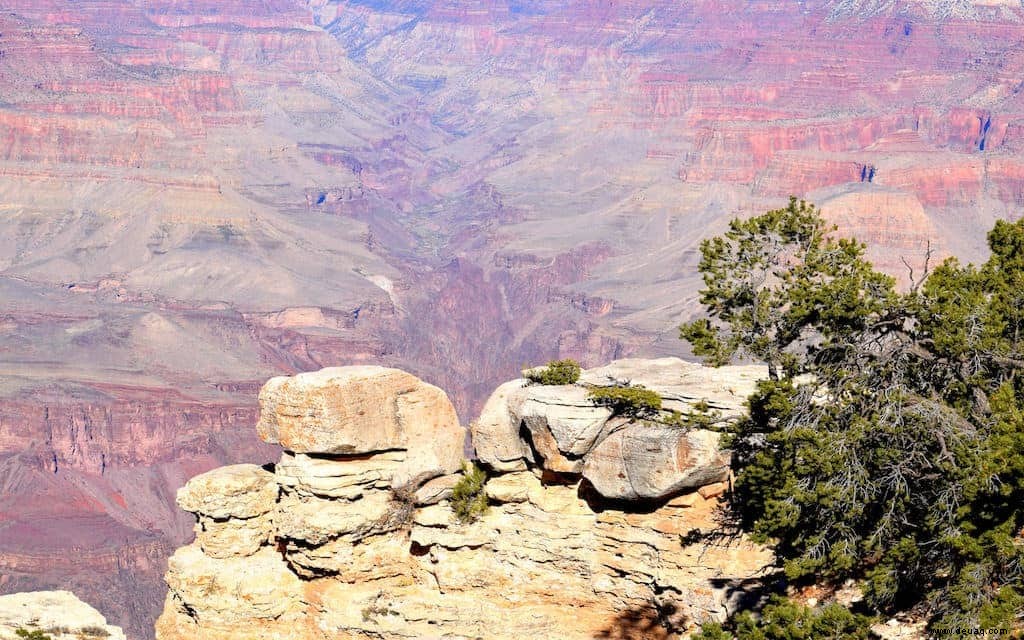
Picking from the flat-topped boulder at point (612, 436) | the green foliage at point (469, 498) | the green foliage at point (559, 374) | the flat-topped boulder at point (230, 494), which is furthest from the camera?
the green foliage at point (559, 374)

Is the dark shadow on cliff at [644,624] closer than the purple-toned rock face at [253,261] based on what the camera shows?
Yes

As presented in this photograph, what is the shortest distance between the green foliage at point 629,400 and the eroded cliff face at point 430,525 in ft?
0.66

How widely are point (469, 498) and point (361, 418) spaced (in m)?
2.57

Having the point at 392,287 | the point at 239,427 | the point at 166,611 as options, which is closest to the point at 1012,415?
the point at 166,611

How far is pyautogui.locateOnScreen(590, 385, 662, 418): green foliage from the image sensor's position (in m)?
21.4

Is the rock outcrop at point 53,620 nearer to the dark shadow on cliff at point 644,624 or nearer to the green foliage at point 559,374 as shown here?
the dark shadow on cliff at point 644,624

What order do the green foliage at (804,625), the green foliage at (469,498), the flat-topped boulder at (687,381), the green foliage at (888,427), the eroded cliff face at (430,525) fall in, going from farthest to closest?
1. the green foliage at (469,498)
2. the flat-topped boulder at (687,381)
3. the eroded cliff face at (430,525)
4. the green foliage at (804,625)
5. the green foliage at (888,427)

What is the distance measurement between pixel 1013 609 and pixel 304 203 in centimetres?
18148

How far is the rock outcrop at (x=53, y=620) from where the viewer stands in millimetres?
21125

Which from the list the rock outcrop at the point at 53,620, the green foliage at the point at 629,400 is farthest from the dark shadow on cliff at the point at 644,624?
the rock outcrop at the point at 53,620

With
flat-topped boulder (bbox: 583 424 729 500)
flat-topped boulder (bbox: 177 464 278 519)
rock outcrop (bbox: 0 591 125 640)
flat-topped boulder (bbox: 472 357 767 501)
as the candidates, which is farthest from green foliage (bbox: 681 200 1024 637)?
rock outcrop (bbox: 0 591 125 640)

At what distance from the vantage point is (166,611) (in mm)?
23594

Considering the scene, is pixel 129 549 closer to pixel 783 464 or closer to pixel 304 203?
pixel 783 464

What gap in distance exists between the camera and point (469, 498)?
22672mm
